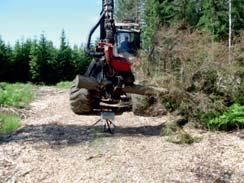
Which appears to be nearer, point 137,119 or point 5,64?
point 137,119

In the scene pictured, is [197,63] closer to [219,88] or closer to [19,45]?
[219,88]

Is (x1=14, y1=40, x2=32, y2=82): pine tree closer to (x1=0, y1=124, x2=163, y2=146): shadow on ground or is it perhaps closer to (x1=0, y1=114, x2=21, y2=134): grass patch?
(x1=0, y1=114, x2=21, y2=134): grass patch

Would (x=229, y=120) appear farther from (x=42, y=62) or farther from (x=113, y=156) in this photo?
(x=42, y=62)

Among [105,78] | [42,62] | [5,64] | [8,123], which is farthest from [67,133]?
[5,64]

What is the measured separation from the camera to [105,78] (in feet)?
29.9

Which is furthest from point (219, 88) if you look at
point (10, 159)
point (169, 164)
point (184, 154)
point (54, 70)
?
point (54, 70)

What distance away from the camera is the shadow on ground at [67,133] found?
8.07 metres

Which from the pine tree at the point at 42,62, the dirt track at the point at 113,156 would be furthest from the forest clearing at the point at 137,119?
the pine tree at the point at 42,62

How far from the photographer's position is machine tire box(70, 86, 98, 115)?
10352mm

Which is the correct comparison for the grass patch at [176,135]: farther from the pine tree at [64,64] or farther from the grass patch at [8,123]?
the pine tree at [64,64]

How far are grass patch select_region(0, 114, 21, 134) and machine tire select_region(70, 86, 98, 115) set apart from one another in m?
1.38

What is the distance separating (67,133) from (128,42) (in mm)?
3902

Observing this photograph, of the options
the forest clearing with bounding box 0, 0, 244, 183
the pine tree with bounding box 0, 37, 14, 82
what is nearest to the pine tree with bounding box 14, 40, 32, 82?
the pine tree with bounding box 0, 37, 14, 82

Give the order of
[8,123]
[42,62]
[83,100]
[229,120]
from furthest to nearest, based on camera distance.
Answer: [42,62]
[83,100]
[8,123]
[229,120]
